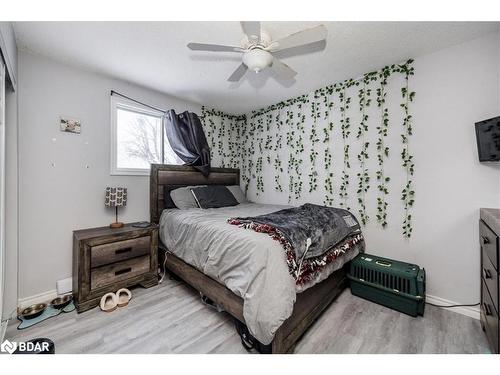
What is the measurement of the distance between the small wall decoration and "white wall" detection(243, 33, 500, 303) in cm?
331

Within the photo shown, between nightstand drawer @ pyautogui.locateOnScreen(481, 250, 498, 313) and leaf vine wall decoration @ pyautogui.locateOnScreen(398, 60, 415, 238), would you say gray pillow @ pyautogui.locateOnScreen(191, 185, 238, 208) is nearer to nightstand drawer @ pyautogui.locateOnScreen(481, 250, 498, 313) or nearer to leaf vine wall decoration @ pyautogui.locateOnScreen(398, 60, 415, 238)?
leaf vine wall decoration @ pyautogui.locateOnScreen(398, 60, 415, 238)

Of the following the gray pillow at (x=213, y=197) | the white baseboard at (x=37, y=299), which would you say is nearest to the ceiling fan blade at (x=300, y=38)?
the gray pillow at (x=213, y=197)

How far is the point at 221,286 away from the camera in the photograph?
5.41 feet

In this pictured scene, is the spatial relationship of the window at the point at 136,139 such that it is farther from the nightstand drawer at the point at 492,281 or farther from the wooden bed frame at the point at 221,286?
the nightstand drawer at the point at 492,281

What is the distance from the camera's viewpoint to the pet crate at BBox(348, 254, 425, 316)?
1.79 m

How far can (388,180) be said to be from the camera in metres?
2.25

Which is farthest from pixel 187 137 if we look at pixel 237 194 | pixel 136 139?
pixel 237 194

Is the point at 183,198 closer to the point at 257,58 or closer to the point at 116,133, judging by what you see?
the point at 116,133

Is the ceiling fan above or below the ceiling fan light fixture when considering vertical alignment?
above

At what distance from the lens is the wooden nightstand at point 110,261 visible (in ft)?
6.09

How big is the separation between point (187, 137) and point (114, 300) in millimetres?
2076

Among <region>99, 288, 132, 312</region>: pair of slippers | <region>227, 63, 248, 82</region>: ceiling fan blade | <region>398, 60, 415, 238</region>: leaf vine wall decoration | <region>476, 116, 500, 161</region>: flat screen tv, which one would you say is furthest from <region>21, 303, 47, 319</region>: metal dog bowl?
<region>476, 116, 500, 161</region>: flat screen tv
